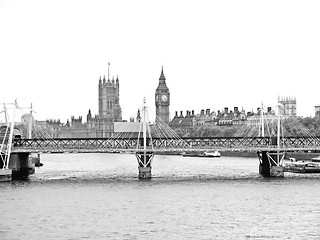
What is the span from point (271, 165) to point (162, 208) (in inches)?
1074

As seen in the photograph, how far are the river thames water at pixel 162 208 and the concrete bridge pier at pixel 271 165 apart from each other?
5.33ft

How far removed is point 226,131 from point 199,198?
11464cm

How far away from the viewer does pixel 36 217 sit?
5222cm

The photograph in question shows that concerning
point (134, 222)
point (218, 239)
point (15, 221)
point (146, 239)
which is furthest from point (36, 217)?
point (218, 239)

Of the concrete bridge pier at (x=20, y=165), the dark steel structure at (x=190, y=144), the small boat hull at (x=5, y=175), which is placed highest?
the dark steel structure at (x=190, y=144)

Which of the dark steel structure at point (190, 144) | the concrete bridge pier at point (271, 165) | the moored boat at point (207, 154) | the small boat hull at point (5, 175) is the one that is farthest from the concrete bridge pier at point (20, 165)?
the moored boat at point (207, 154)

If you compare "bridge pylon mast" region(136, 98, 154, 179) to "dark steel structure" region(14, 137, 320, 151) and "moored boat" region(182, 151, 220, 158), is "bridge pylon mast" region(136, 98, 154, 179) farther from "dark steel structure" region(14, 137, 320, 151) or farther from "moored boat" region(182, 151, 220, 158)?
"moored boat" region(182, 151, 220, 158)

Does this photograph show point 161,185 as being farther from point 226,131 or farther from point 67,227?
point 226,131

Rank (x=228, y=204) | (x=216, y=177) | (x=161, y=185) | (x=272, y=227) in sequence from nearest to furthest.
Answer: (x=272, y=227) < (x=228, y=204) < (x=161, y=185) < (x=216, y=177)

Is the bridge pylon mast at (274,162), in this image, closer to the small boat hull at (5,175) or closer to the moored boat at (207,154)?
the small boat hull at (5,175)

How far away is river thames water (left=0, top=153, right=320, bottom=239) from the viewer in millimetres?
46531

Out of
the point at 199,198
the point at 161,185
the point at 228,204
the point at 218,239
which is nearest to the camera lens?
the point at 218,239

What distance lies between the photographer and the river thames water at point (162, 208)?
4653cm

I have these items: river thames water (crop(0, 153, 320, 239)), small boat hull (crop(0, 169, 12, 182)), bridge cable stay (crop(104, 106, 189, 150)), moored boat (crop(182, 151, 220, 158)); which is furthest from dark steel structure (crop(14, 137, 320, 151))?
moored boat (crop(182, 151, 220, 158))
